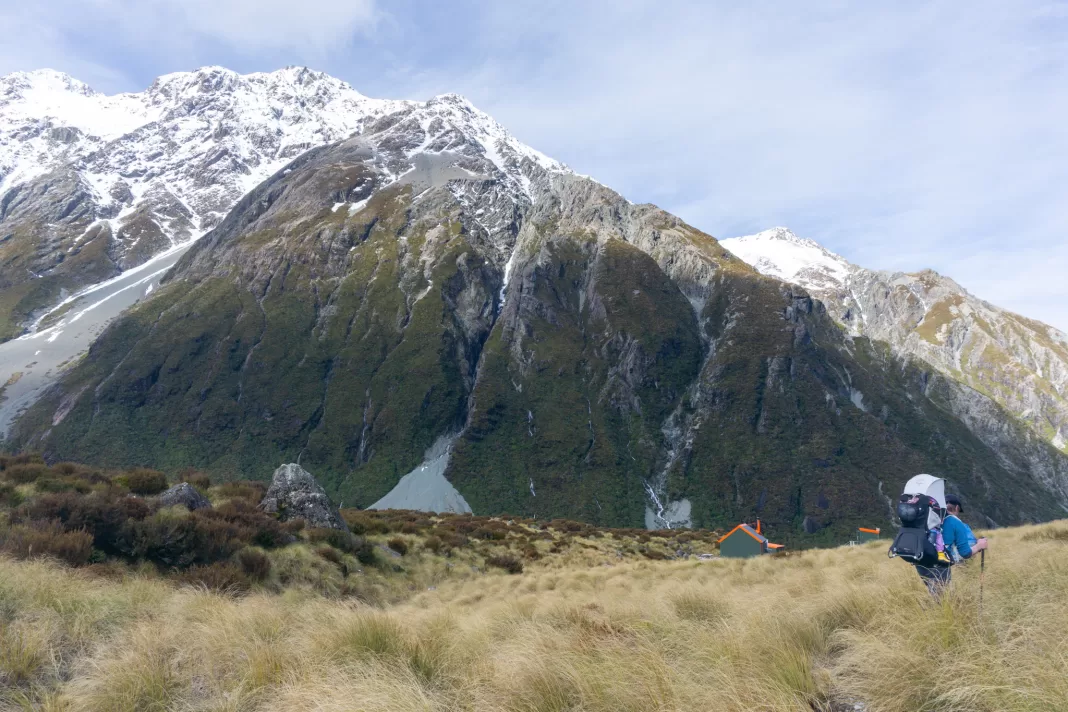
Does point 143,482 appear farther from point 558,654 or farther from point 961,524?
point 961,524

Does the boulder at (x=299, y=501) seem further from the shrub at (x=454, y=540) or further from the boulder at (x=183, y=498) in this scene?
the shrub at (x=454, y=540)

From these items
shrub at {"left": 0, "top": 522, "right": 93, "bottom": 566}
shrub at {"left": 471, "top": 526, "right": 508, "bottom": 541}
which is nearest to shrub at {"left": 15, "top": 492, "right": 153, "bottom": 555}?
shrub at {"left": 0, "top": 522, "right": 93, "bottom": 566}

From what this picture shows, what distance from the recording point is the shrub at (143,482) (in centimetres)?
1432

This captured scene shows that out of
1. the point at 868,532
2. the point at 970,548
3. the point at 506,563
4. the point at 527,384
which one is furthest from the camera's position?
the point at 527,384

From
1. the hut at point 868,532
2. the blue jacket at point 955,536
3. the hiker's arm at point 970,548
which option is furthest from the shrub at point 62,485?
the hut at point 868,532

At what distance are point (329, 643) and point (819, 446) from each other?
5693 inches

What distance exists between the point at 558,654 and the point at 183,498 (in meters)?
13.1

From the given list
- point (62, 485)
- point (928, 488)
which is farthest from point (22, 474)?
point (928, 488)

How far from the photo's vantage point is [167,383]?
150 metres

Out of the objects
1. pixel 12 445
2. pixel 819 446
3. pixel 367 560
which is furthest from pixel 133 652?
pixel 12 445

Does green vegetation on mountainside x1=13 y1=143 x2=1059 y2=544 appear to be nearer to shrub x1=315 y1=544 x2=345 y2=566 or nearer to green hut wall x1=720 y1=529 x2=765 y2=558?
green hut wall x1=720 y1=529 x2=765 y2=558

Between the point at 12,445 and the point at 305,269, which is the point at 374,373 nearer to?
the point at 305,269

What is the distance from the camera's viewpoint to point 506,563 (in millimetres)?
21250

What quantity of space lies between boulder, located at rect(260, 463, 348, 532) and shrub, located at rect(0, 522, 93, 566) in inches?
274
